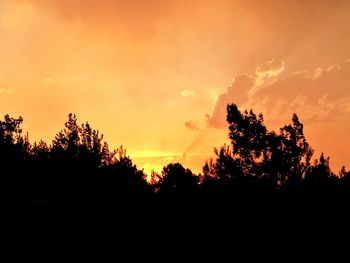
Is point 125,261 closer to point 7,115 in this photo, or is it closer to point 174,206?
point 174,206

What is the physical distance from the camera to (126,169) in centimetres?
3147

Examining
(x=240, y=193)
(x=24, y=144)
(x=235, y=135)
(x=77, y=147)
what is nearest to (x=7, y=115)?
(x=24, y=144)

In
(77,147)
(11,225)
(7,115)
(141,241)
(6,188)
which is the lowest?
(141,241)

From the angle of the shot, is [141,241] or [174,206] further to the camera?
[174,206]

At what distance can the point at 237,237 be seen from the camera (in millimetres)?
15758

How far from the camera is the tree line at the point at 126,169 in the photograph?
72.8ft

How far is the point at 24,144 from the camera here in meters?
33.0

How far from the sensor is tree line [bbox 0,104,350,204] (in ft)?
72.8

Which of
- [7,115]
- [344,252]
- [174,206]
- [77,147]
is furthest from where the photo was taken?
[7,115]

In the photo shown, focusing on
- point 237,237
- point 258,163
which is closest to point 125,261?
point 237,237

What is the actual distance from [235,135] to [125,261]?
851 inches

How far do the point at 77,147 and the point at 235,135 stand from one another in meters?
14.8

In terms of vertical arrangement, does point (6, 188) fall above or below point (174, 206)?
above

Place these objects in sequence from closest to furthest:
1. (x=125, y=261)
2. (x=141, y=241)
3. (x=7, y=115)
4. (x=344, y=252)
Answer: (x=344, y=252)
(x=125, y=261)
(x=141, y=241)
(x=7, y=115)
